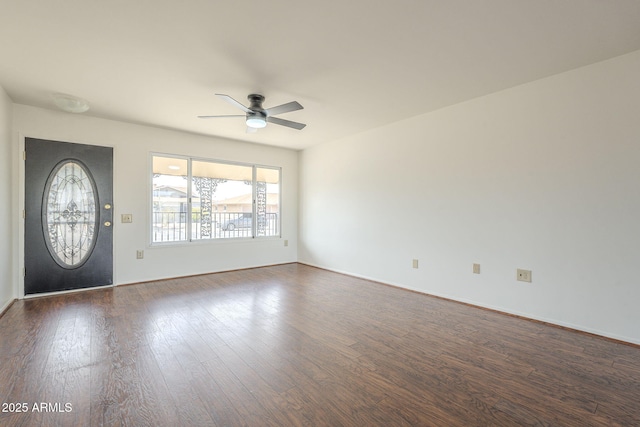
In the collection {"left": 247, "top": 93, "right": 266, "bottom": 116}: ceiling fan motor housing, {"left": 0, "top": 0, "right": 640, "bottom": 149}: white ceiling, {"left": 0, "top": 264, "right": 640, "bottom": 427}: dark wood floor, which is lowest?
{"left": 0, "top": 264, "right": 640, "bottom": 427}: dark wood floor

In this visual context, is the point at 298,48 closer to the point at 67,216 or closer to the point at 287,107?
the point at 287,107

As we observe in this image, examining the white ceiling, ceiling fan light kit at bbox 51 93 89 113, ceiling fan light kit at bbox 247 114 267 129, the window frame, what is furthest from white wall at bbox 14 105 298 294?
ceiling fan light kit at bbox 247 114 267 129

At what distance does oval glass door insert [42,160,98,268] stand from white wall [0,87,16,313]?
1.16ft

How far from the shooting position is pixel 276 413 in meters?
1.59

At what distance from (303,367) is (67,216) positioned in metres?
3.96

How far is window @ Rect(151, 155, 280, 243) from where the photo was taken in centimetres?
468

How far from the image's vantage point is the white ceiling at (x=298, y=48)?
77.3 inches

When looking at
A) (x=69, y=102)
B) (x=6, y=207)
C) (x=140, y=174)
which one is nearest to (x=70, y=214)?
(x=6, y=207)

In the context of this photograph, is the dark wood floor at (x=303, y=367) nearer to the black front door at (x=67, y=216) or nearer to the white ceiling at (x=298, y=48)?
the black front door at (x=67, y=216)

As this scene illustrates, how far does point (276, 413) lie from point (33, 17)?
3.12 metres

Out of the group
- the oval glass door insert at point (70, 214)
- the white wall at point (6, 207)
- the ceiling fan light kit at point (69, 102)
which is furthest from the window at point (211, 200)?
the white wall at point (6, 207)

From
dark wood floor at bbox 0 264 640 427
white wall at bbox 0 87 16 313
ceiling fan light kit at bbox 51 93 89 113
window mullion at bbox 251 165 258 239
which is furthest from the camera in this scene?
window mullion at bbox 251 165 258 239

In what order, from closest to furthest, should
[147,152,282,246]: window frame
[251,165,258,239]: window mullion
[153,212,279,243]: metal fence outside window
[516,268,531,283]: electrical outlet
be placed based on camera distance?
[516,268,531,283]: electrical outlet, [147,152,282,246]: window frame, [153,212,279,243]: metal fence outside window, [251,165,258,239]: window mullion

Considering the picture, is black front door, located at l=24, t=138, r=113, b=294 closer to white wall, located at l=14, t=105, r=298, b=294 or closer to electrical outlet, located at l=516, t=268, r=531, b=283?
white wall, located at l=14, t=105, r=298, b=294
